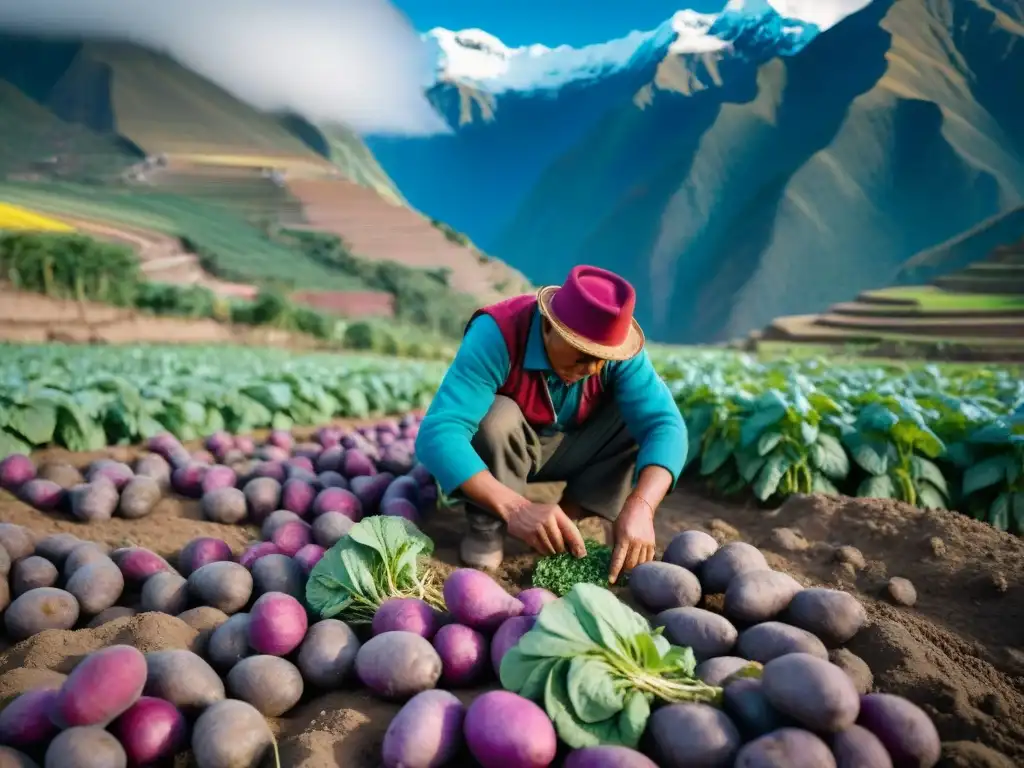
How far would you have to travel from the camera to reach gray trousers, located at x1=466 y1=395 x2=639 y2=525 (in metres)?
2.80

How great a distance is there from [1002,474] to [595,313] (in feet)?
7.91

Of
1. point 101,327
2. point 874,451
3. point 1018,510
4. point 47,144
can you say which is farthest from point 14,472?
point 47,144

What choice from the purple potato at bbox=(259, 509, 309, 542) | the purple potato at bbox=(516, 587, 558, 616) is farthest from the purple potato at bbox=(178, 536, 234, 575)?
the purple potato at bbox=(516, 587, 558, 616)

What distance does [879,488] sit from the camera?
3.60m

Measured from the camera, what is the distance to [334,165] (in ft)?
78.1

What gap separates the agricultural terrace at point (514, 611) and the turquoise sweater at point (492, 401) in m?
0.31

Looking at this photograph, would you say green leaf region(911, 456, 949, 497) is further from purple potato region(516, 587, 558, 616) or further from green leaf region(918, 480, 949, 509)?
purple potato region(516, 587, 558, 616)

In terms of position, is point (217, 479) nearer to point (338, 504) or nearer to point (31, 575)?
point (338, 504)

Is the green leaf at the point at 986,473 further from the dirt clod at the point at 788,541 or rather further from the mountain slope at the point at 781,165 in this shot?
the mountain slope at the point at 781,165

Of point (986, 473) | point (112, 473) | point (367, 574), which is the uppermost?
point (986, 473)

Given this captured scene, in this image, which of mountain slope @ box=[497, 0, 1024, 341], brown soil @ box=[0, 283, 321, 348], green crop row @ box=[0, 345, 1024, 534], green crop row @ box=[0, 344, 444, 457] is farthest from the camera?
mountain slope @ box=[497, 0, 1024, 341]

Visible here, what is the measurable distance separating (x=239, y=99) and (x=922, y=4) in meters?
23.7

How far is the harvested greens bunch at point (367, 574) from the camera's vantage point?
6.99 ft

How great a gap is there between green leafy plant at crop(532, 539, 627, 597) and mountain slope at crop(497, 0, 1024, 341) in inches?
936
